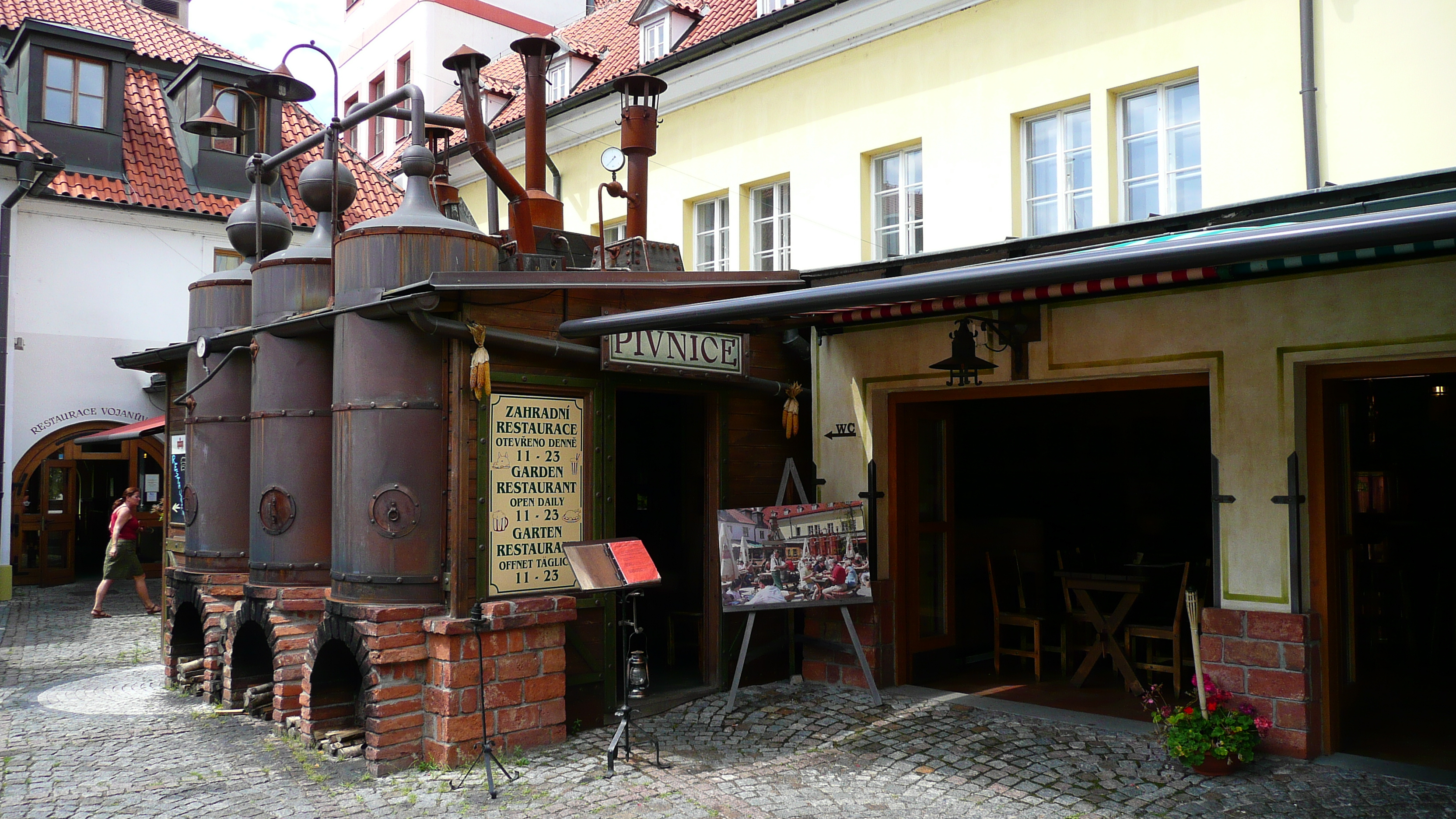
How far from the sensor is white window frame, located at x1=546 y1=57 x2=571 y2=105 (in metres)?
16.4

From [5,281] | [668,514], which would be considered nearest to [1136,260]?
[668,514]

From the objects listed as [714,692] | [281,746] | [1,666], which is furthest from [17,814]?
[1,666]

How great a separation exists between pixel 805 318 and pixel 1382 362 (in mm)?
3919

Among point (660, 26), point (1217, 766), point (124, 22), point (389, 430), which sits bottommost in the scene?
point (1217, 766)

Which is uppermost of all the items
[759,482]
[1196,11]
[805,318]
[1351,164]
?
[1196,11]

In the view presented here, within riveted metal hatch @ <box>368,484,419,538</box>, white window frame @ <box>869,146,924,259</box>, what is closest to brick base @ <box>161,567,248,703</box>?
riveted metal hatch @ <box>368,484,419,538</box>

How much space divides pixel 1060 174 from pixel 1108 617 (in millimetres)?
4029

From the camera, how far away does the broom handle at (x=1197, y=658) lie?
6.36m

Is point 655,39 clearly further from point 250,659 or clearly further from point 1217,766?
point 1217,766

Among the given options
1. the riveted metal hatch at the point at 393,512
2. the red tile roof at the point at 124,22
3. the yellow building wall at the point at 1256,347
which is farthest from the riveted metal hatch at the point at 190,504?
the red tile roof at the point at 124,22

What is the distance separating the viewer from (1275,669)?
6371 millimetres

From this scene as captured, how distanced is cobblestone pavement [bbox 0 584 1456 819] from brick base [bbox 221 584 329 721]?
0.30 metres

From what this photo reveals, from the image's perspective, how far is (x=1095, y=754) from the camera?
21.7ft

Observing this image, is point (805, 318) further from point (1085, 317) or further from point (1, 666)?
point (1, 666)
